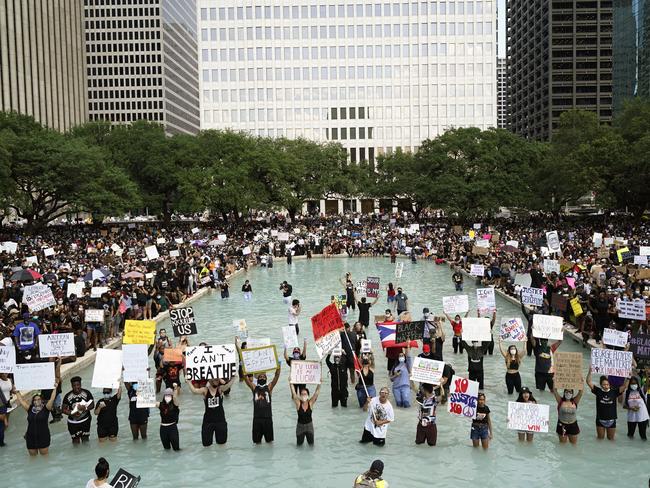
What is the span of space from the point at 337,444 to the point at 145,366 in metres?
3.79

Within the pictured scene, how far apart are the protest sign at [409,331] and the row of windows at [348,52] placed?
10248cm

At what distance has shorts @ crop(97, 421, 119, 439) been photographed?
39.1 ft

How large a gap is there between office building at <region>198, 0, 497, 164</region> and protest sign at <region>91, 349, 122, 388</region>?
10228 cm

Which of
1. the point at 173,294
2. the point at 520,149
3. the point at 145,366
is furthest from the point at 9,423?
the point at 520,149

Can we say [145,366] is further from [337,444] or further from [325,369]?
[325,369]

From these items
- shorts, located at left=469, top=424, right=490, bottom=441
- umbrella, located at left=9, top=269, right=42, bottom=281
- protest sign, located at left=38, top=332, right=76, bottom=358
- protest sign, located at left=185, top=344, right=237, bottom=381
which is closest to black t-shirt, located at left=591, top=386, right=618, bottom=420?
shorts, located at left=469, top=424, right=490, bottom=441

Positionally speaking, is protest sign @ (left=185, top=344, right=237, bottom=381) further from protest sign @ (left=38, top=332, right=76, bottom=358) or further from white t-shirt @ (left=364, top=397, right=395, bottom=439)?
protest sign @ (left=38, top=332, right=76, bottom=358)

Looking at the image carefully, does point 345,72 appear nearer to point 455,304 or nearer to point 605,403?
point 455,304

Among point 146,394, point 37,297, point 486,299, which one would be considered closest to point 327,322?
point 146,394

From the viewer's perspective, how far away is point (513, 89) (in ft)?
554

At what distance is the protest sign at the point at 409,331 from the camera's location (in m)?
13.8

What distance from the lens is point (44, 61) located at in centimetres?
12206

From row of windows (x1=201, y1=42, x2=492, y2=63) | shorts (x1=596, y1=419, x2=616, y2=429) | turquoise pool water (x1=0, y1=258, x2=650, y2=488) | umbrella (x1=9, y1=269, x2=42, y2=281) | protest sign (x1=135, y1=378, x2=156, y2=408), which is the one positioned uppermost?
row of windows (x1=201, y1=42, x2=492, y2=63)

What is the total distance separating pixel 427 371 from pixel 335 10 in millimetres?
106829
